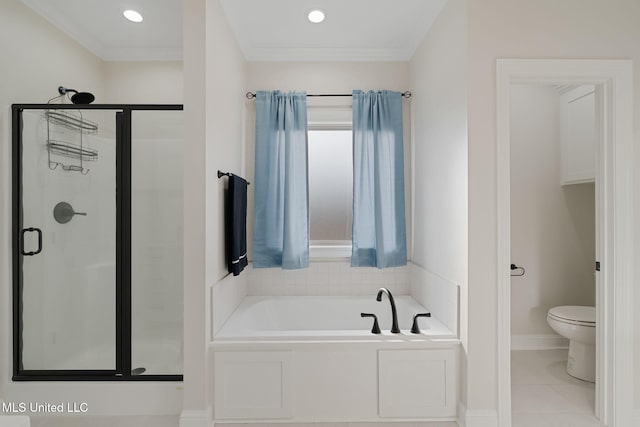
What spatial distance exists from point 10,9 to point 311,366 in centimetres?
302

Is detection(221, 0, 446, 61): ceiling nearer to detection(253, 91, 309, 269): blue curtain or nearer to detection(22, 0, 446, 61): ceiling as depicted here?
detection(22, 0, 446, 61): ceiling

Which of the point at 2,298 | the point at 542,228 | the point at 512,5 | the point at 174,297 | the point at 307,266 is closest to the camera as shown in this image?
the point at 512,5

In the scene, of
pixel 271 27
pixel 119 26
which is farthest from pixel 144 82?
pixel 271 27

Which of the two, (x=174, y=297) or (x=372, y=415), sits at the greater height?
(x=174, y=297)

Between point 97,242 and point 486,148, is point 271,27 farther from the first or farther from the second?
point 97,242

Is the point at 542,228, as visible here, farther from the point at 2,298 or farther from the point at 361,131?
the point at 2,298

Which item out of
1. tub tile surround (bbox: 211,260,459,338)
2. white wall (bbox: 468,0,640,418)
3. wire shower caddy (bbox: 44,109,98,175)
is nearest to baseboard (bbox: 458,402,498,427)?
white wall (bbox: 468,0,640,418)

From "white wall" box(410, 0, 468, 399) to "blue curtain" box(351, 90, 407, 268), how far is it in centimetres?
15

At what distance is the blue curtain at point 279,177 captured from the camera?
2.98 meters

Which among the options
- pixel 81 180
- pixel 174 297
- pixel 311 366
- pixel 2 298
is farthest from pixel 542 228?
pixel 2 298

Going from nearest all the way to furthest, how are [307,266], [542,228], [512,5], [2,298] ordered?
[512,5]
[2,298]
[307,266]
[542,228]

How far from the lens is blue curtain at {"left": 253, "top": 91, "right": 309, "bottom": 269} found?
9.77ft

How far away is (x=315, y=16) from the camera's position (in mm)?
2539

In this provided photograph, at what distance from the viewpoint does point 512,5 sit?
2.01 meters
